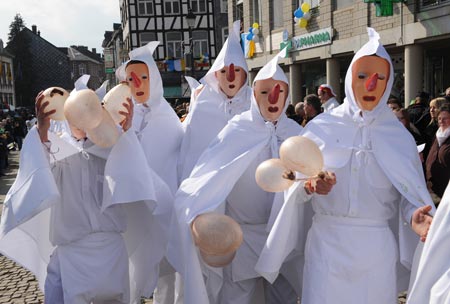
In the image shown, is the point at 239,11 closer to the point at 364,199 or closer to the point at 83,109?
the point at 83,109

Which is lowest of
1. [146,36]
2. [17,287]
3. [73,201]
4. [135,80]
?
[17,287]

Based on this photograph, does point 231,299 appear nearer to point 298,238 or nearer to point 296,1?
point 298,238

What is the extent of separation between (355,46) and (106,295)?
1270 centimetres

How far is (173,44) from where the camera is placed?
3828 centimetres

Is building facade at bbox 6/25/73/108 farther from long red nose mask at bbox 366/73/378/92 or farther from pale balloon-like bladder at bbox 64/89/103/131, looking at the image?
long red nose mask at bbox 366/73/378/92

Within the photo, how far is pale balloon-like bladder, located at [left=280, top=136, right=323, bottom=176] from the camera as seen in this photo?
283 centimetres

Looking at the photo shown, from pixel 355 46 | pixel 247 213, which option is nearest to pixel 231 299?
pixel 247 213

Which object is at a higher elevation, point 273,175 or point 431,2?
point 431,2

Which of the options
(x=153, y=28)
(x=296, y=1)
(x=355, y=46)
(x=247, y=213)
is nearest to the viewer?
(x=247, y=213)

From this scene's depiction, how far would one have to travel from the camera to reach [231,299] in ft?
12.6

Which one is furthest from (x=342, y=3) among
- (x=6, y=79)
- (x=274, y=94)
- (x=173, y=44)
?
(x=6, y=79)

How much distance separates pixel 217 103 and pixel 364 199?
79.7 inches

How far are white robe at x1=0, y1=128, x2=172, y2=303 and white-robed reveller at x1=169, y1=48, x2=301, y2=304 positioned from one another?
1.19 feet

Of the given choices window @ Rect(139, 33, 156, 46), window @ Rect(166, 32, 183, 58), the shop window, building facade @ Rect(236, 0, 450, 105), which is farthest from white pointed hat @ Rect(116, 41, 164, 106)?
window @ Rect(139, 33, 156, 46)
